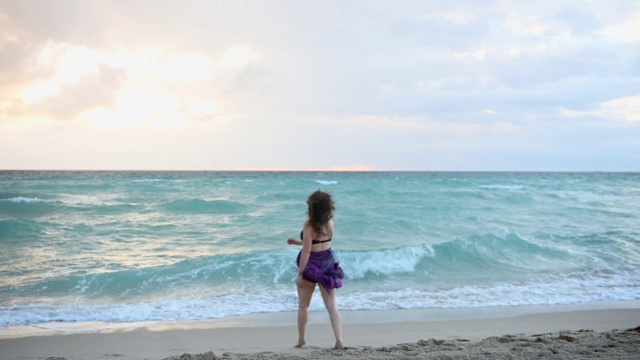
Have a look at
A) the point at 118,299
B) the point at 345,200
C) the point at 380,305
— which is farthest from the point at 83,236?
Result: the point at 345,200

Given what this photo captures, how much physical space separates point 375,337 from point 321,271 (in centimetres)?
Result: 161

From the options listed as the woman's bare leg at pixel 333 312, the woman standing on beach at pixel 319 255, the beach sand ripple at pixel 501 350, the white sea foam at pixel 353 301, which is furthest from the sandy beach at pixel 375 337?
the woman standing on beach at pixel 319 255

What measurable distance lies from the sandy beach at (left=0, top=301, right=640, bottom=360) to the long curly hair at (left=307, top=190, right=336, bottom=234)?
4.23ft

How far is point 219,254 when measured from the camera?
39.8 ft

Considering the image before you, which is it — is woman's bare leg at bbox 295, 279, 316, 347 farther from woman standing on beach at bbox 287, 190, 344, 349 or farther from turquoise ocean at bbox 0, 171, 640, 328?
turquoise ocean at bbox 0, 171, 640, 328

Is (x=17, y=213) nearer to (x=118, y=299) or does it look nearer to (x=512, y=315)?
(x=118, y=299)

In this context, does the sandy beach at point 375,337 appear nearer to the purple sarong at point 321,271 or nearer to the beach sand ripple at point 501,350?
the beach sand ripple at point 501,350

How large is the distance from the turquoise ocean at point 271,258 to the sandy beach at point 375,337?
0.59m

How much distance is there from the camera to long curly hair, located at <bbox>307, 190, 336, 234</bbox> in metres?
4.84

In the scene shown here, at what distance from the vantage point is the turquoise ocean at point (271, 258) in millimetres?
8328

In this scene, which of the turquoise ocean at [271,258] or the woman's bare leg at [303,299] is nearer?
the woman's bare leg at [303,299]

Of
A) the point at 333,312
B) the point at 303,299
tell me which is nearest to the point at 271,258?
the point at 303,299

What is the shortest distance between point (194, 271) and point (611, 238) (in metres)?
13.4

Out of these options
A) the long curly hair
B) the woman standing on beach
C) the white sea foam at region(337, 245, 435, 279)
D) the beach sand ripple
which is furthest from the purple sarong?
the white sea foam at region(337, 245, 435, 279)
